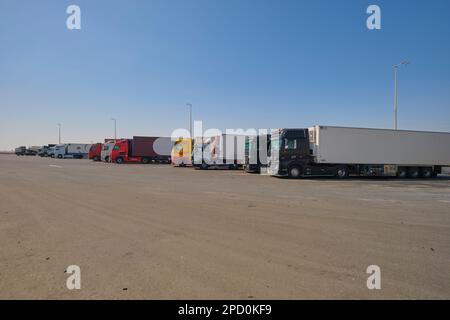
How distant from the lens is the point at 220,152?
2841cm

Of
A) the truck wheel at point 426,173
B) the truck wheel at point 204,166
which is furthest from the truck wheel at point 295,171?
the truck wheel at point 204,166

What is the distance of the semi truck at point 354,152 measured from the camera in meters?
20.6

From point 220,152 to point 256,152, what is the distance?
16.8 feet

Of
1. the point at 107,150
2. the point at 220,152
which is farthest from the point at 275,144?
the point at 107,150

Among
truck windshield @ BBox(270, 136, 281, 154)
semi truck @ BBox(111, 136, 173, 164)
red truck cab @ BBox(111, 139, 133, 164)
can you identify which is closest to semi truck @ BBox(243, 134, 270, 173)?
truck windshield @ BBox(270, 136, 281, 154)

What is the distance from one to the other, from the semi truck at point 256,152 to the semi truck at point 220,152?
1.96m

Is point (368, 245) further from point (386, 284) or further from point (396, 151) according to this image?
point (396, 151)

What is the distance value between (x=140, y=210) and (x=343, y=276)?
19.7 feet

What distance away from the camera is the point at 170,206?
9.23 metres

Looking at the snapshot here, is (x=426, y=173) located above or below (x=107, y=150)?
below

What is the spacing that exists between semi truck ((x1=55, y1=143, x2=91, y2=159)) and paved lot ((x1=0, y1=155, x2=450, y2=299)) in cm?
5104

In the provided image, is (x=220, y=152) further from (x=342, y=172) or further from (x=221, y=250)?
(x=221, y=250)

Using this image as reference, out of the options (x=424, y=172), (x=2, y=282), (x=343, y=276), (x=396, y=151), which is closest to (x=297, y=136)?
(x=396, y=151)

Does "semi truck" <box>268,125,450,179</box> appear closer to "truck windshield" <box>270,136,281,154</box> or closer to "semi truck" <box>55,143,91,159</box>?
"truck windshield" <box>270,136,281,154</box>
